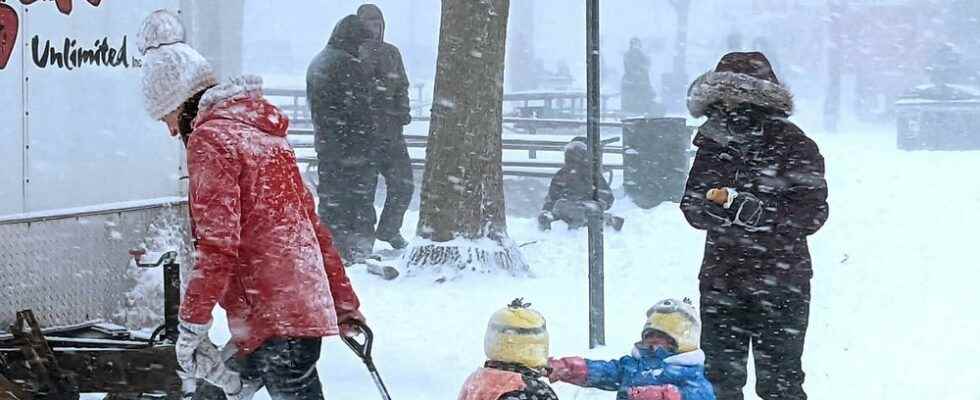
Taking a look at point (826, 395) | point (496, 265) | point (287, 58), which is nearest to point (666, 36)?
point (287, 58)

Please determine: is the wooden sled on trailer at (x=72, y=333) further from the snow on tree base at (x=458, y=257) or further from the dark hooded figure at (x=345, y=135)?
the dark hooded figure at (x=345, y=135)

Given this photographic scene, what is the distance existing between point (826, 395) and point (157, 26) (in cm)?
381

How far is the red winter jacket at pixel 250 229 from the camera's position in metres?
3.74

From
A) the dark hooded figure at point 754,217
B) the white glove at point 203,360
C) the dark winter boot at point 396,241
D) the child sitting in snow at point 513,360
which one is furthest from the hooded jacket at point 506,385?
the dark winter boot at point 396,241

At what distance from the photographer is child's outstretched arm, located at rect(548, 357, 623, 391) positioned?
14.4ft

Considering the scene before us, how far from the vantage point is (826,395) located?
666 centimetres

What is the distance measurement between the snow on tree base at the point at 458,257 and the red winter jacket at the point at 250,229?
5351 mm

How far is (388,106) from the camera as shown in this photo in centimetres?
1038

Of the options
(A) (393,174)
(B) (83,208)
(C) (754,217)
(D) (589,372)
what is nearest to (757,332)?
(C) (754,217)

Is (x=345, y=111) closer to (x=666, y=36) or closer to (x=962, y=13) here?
(x=962, y=13)

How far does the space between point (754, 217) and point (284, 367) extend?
194cm

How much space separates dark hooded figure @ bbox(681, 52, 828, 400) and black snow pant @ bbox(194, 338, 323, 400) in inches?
70.0

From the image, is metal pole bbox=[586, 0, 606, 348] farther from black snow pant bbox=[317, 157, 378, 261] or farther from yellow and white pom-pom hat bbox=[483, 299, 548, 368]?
black snow pant bbox=[317, 157, 378, 261]

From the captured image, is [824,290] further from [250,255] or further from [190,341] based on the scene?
[190,341]
